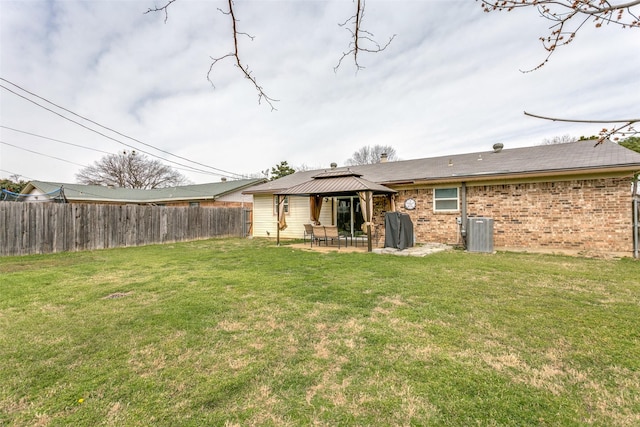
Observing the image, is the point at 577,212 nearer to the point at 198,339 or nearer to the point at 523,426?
the point at 523,426

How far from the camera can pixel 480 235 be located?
9.57m

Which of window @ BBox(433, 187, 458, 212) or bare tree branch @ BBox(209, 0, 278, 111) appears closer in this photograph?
bare tree branch @ BBox(209, 0, 278, 111)

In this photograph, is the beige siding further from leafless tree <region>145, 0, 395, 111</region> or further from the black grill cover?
leafless tree <region>145, 0, 395, 111</region>

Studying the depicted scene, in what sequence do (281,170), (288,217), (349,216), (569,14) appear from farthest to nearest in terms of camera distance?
(281,170) → (288,217) → (349,216) → (569,14)

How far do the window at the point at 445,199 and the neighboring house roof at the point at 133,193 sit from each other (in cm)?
1573

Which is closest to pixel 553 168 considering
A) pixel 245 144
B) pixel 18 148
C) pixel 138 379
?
pixel 138 379

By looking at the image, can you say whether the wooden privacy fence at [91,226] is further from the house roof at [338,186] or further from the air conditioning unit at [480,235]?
the air conditioning unit at [480,235]

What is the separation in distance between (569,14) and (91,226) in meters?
14.2

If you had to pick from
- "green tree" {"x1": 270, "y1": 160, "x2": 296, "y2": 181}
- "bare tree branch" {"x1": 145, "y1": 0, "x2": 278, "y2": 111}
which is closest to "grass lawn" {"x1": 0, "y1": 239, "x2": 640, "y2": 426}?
"bare tree branch" {"x1": 145, "y1": 0, "x2": 278, "y2": 111}

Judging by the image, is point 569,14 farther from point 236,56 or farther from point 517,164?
point 517,164

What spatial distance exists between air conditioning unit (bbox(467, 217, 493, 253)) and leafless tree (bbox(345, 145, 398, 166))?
33219 mm

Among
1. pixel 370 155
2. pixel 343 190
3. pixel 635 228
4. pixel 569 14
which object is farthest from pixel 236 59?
pixel 370 155

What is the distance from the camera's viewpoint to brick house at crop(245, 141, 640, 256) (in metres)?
8.73

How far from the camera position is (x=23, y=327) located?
341 centimetres
